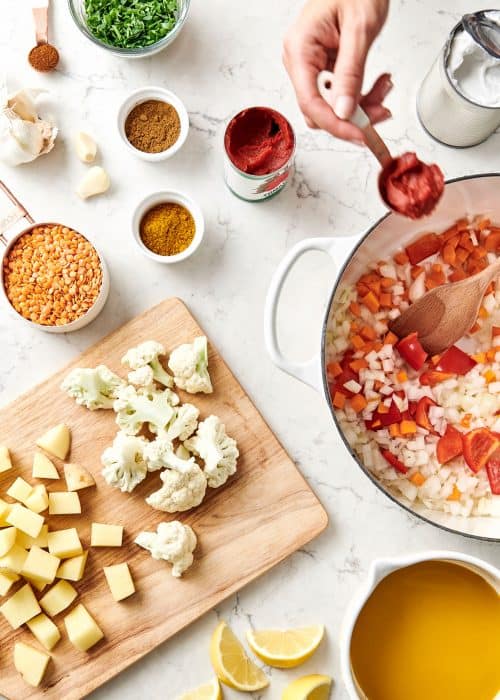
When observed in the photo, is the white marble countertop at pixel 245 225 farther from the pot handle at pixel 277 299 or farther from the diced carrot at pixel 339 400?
the pot handle at pixel 277 299

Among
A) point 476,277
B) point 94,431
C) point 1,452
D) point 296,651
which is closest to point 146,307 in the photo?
point 94,431

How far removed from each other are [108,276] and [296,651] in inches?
42.1

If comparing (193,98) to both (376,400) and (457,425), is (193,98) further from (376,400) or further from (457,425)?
(457,425)

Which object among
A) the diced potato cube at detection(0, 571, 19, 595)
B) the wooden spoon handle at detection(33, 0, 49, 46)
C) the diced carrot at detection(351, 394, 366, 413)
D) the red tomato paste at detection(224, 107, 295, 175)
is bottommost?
the diced carrot at detection(351, 394, 366, 413)

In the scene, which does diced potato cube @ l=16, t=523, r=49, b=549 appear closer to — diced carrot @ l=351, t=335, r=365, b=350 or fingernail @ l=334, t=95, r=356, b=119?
diced carrot @ l=351, t=335, r=365, b=350

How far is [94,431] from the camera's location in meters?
1.87

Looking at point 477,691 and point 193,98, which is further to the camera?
point 193,98

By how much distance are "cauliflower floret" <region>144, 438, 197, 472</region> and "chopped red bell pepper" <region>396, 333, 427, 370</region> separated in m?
0.60

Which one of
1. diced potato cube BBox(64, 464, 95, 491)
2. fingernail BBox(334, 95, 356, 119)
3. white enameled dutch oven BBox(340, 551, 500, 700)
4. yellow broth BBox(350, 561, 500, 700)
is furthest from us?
diced potato cube BBox(64, 464, 95, 491)

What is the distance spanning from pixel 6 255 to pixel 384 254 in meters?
0.96

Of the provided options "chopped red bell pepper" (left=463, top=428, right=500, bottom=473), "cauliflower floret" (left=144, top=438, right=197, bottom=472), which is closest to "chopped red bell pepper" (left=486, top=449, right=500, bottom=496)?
"chopped red bell pepper" (left=463, top=428, right=500, bottom=473)

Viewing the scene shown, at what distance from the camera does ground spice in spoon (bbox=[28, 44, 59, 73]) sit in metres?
1.91

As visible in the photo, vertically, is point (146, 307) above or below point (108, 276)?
below

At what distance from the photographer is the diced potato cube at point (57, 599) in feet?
5.98
